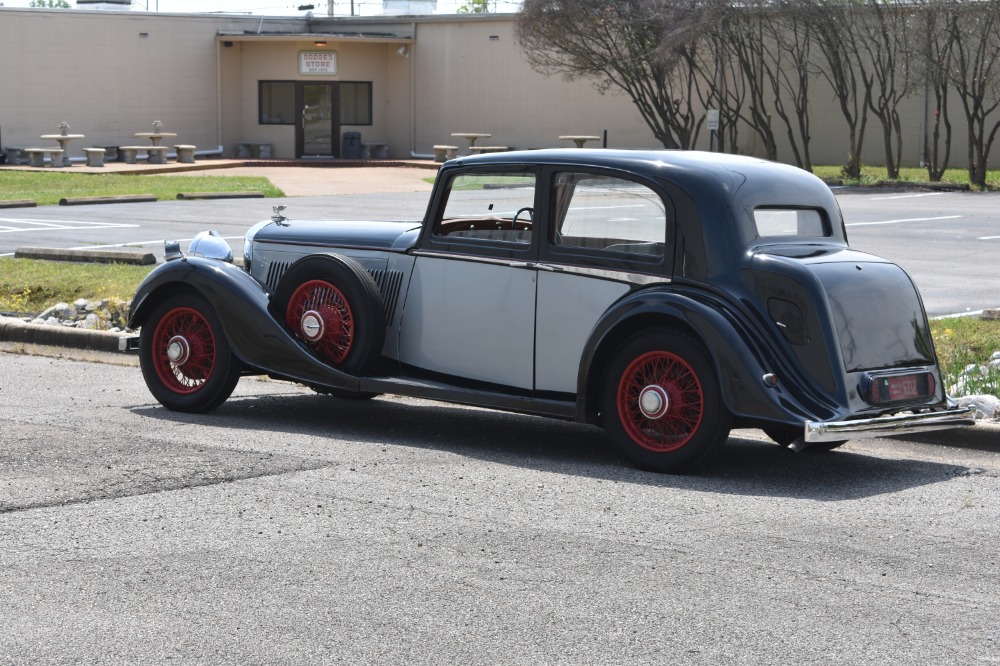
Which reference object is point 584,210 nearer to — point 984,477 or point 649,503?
point 649,503

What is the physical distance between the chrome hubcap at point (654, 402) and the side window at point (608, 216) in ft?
2.39

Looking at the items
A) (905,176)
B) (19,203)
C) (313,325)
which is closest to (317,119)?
(905,176)

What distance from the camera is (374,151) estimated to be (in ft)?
150

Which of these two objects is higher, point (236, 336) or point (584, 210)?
point (584, 210)

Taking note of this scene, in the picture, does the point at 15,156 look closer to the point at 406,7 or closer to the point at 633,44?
the point at 406,7

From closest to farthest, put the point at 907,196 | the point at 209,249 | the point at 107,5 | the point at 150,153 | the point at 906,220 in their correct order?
the point at 209,249 < the point at 906,220 < the point at 907,196 < the point at 150,153 < the point at 107,5

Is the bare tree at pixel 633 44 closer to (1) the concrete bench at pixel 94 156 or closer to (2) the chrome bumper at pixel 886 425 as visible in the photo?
(1) the concrete bench at pixel 94 156

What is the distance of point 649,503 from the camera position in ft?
21.3

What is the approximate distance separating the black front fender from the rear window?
8.11 feet

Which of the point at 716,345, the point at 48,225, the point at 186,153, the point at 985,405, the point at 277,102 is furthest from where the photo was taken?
the point at 277,102

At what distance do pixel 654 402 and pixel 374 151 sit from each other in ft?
129

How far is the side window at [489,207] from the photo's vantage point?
8.03 meters

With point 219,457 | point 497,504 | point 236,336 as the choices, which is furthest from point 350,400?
point 497,504

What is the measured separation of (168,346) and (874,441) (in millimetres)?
4287
